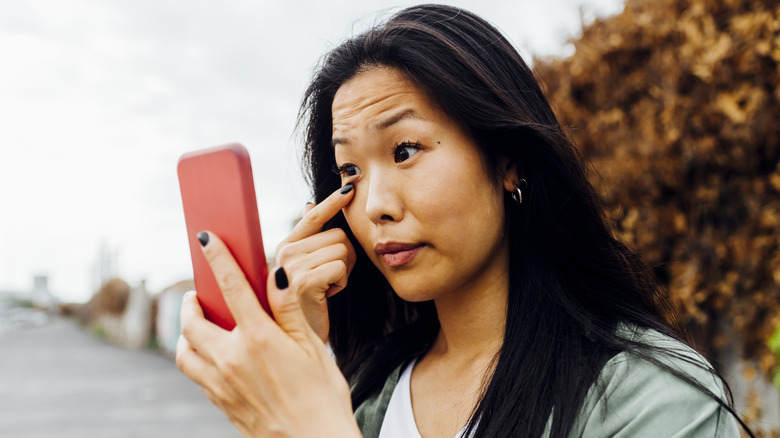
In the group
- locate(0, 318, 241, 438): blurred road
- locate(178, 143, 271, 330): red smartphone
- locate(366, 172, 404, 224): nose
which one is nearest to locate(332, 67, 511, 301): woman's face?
locate(366, 172, 404, 224): nose

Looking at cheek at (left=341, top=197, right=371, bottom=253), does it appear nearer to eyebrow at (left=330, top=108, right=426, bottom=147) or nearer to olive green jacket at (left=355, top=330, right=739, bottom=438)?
eyebrow at (left=330, top=108, right=426, bottom=147)

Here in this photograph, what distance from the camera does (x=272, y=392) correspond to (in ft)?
4.27

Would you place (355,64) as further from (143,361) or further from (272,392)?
(143,361)

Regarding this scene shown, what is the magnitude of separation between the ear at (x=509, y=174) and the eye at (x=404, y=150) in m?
0.26

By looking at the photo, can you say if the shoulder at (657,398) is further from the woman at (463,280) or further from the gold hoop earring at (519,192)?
the gold hoop earring at (519,192)

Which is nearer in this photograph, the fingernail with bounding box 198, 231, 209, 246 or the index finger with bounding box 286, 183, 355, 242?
the fingernail with bounding box 198, 231, 209, 246

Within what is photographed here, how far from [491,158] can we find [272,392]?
820 mm

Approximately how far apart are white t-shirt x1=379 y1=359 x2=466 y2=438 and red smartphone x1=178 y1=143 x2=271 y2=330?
2.02 feet

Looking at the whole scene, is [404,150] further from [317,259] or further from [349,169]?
[317,259]

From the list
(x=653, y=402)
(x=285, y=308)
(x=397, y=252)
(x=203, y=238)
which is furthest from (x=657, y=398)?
(x=203, y=238)

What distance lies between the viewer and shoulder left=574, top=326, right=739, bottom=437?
4.31 ft

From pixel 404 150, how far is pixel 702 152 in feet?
7.52

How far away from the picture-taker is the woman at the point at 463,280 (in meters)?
1.33

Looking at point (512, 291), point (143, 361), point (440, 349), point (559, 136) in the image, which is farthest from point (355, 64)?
point (143, 361)
